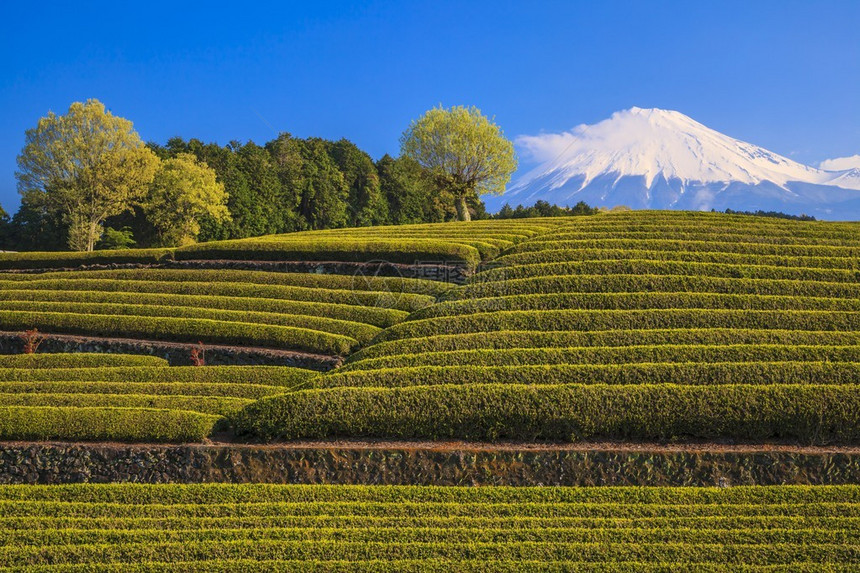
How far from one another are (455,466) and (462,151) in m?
37.9

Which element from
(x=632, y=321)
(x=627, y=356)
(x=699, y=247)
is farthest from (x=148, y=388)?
(x=699, y=247)

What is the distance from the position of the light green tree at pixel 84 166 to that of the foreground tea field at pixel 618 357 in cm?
3241

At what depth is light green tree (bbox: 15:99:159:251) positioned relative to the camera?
41844mm

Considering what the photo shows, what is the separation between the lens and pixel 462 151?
47.3 meters

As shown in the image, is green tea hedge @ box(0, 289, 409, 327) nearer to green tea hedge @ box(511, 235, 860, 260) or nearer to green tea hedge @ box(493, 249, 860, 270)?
green tea hedge @ box(493, 249, 860, 270)

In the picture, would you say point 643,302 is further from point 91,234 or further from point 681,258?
point 91,234

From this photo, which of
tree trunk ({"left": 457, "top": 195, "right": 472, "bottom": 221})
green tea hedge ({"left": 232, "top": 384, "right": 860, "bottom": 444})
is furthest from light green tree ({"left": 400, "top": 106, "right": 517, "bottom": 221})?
green tea hedge ({"left": 232, "top": 384, "right": 860, "bottom": 444})

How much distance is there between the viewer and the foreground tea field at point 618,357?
12969mm

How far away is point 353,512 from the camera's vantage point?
35.7ft

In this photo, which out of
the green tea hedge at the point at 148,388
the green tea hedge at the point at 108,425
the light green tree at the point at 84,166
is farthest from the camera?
the light green tree at the point at 84,166

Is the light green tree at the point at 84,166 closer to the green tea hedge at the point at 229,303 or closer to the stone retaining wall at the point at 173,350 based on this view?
the green tea hedge at the point at 229,303

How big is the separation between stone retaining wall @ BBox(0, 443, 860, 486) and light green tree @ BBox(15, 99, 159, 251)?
1407 inches

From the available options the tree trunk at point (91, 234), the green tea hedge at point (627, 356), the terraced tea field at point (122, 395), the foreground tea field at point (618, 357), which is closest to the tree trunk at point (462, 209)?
the foreground tea field at point (618, 357)

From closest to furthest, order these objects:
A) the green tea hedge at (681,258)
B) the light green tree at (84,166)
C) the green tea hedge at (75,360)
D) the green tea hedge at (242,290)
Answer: the green tea hedge at (75,360), the green tea hedge at (242,290), the green tea hedge at (681,258), the light green tree at (84,166)
